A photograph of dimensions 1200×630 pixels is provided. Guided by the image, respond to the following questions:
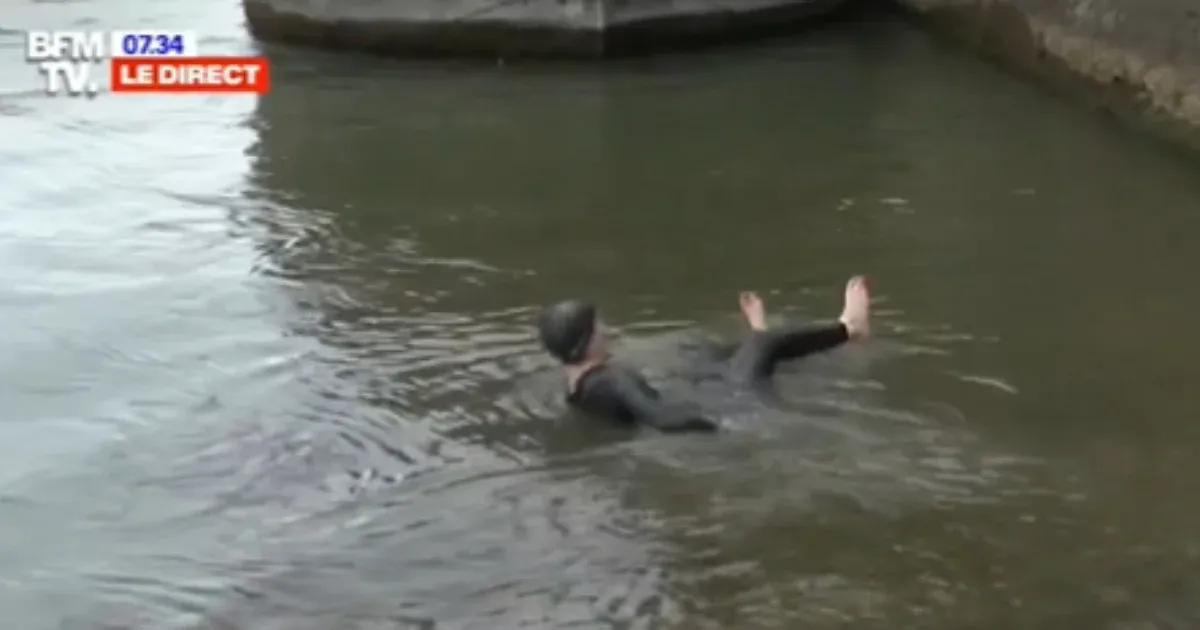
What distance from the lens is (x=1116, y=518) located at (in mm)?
4758

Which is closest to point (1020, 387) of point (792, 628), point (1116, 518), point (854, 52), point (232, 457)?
point (1116, 518)

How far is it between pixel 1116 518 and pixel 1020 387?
0.97 metres

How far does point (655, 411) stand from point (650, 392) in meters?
0.11

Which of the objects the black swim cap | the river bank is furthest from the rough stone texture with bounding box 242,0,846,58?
the black swim cap

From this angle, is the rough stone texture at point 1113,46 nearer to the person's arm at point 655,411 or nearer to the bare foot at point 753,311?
the bare foot at point 753,311

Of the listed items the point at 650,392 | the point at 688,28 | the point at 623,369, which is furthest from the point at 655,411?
the point at 688,28

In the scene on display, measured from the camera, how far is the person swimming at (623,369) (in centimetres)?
537

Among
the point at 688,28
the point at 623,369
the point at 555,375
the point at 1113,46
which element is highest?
the point at 1113,46

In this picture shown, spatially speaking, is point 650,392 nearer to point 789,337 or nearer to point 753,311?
point 789,337

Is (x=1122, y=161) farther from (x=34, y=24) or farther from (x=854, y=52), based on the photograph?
(x=34, y=24)

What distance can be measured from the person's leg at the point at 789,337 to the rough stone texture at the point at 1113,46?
3.20m

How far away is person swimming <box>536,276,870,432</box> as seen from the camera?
17.6 feet

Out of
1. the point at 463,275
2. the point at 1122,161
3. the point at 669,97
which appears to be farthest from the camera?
the point at 669,97

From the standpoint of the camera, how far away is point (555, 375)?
5852mm
